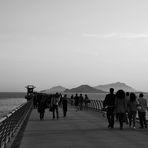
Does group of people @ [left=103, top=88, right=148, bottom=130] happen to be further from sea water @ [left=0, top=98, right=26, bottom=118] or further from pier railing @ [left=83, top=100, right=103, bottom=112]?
sea water @ [left=0, top=98, right=26, bottom=118]

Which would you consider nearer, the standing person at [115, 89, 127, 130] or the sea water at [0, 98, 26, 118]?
the standing person at [115, 89, 127, 130]

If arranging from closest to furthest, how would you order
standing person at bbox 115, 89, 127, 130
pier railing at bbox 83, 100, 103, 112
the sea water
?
standing person at bbox 115, 89, 127, 130, pier railing at bbox 83, 100, 103, 112, the sea water

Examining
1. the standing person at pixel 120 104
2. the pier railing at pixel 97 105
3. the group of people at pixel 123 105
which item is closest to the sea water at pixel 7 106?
the pier railing at pixel 97 105

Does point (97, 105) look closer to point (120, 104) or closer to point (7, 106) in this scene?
point (120, 104)

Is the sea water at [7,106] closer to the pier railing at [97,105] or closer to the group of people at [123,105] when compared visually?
the pier railing at [97,105]

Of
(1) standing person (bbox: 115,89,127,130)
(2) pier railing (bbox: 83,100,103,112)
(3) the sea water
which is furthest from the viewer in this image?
(3) the sea water

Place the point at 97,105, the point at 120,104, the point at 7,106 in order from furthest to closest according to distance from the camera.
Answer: the point at 7,106 < the point at 97,105 < the point at 120,104

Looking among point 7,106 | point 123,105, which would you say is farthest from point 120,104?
point 7,106

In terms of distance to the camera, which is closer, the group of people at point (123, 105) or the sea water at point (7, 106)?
the group of people at point (123, 105)

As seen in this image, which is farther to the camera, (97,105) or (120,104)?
(97,105)

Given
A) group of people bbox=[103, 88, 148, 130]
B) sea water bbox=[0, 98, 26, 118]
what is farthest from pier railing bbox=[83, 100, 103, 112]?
sea water bbox=[0, 98, 26, 118]

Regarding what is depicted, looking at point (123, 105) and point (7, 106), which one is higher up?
point (123, 105)

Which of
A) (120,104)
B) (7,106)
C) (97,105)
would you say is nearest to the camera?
(120,104)

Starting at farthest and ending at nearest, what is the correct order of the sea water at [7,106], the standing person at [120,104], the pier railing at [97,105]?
the sea water at [7,106]
the pier railing at [97,105]
the standing person at [120,104]
